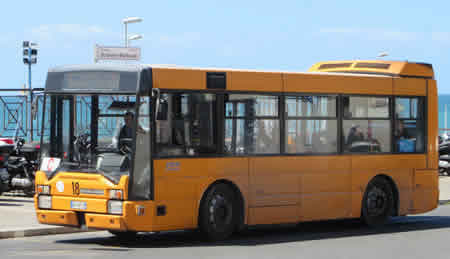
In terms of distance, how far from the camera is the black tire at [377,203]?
16531mm

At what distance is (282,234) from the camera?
1563cm

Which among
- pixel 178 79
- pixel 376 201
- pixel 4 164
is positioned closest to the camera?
pixel 178 79

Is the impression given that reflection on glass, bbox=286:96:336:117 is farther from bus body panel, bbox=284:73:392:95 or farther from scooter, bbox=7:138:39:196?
scooter, bbox=7:138:39:196

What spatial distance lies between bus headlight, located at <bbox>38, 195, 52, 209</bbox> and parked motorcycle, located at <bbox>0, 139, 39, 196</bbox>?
6871 millimetres

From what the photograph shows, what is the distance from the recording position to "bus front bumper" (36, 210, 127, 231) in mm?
12867

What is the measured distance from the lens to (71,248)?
12953mm

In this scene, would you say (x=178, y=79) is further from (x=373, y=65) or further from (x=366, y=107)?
(x=373, y=65)

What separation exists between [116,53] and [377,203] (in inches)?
690

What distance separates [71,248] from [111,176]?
1131 mm

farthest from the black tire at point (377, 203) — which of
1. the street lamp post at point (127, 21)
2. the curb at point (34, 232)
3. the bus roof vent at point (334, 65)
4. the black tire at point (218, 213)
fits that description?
the street lamp post at point (127, 21)

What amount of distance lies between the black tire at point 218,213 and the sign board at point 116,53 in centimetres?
1755

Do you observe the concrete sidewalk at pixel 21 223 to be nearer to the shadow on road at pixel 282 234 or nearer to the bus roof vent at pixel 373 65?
the shadow on road at pixel 282 234

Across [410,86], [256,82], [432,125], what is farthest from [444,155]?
[256,82]

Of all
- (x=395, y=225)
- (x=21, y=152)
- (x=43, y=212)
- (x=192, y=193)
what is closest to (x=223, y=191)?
(x=192, y=193)
